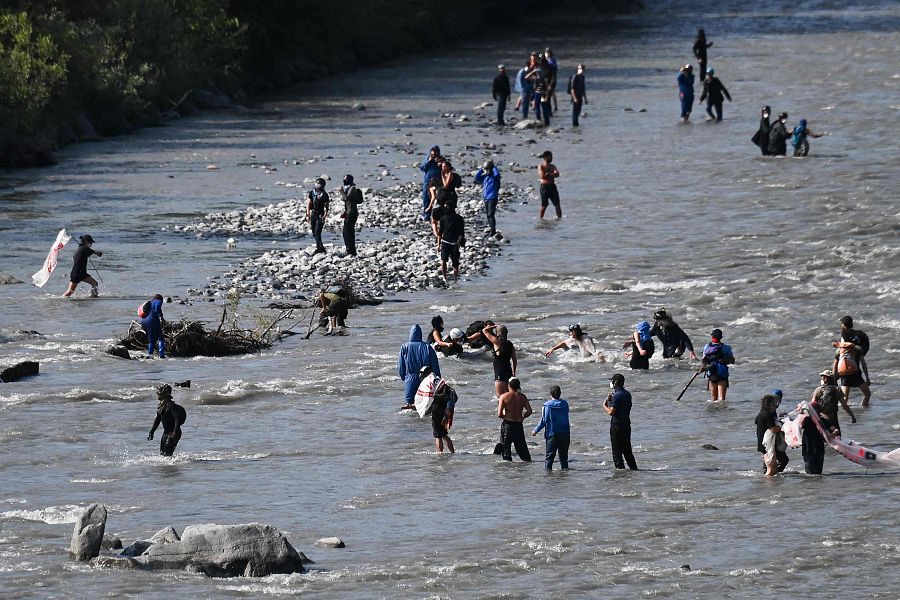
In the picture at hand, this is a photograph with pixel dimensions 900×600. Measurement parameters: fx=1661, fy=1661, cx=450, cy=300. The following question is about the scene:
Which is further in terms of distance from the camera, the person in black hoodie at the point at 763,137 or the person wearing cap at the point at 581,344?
the person in black hoodie at the point at 763,137

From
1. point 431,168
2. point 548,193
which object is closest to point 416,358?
point 431,168

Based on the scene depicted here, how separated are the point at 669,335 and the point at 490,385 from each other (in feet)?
9.26

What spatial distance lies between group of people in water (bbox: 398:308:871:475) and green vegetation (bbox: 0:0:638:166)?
2509 cm

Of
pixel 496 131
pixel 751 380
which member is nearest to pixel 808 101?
pixel 496 131

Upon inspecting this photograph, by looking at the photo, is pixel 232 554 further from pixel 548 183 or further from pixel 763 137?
pixel 763 137

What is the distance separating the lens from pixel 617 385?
19.2 meters

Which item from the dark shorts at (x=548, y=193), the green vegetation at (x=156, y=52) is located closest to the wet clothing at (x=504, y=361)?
the dark shorts at (x=548, y=193)

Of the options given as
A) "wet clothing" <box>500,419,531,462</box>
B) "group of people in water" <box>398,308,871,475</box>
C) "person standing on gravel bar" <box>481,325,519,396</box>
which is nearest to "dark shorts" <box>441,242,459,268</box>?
"group of people in water" <box>398,308,871,475</box>

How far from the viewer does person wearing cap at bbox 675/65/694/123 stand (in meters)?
47.2

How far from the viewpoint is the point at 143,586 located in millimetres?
15344

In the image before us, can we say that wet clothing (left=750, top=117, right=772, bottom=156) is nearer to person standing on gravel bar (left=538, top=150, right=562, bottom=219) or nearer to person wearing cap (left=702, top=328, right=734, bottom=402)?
person standing on gravel bar (left=538, top=150, right=562, bottom=219)

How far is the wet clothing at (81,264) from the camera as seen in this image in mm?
29172

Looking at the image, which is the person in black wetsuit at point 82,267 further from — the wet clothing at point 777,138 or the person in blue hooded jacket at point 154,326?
the wet clothing at point 777,138

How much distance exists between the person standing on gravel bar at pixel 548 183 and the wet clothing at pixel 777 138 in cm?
889
